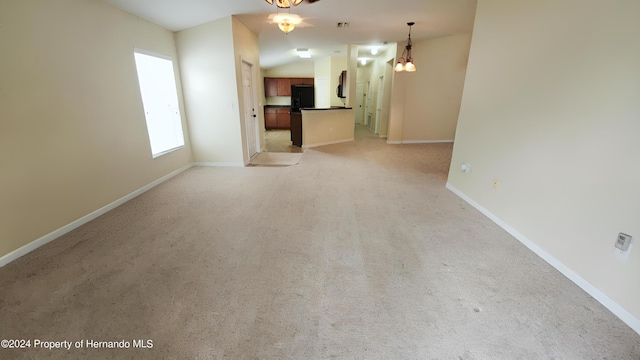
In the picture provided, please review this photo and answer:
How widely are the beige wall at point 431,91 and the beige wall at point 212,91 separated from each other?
14.7 feet

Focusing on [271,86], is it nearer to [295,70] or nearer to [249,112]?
[295,70]

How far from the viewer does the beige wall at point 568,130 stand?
165 centimetres

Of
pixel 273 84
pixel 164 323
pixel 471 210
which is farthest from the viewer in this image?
pixel 273 84

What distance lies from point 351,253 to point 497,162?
1.96 m

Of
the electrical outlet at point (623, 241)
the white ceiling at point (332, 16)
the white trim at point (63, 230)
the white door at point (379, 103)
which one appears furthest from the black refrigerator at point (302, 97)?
the electrical outlet at point (623, 241)

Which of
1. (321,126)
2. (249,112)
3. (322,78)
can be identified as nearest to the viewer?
(249,112)

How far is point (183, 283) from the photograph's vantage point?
193 cm

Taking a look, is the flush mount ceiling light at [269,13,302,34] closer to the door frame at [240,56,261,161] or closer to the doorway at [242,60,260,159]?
the door frame at [240,56,261,161]

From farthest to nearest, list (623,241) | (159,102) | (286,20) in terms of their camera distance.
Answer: (159,102) → (286,20) → (623,241)

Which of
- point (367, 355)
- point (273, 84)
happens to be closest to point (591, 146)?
point (367, 355)

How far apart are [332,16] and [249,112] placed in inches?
99.6

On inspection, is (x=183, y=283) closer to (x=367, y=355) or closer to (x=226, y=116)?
(x=367, y=355)

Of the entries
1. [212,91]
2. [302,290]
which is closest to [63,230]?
[302,290]

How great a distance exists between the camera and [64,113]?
261 centimetres
